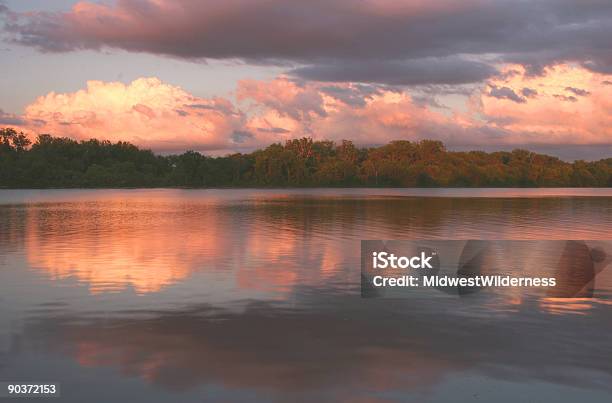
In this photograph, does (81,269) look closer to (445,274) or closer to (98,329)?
(98,329)

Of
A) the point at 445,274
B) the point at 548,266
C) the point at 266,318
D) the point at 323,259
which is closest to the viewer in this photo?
the point at 266,318

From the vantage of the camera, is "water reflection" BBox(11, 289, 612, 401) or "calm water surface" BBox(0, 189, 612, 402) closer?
"calm water surface" BBox(0, 189, 612, 402)

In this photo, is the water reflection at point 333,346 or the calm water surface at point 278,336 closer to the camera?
the calm water surface at point 278,336

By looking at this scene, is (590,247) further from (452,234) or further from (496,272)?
(496,272)

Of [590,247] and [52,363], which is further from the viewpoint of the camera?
[590,247]

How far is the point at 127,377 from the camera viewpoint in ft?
30.8

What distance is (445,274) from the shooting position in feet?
65.4

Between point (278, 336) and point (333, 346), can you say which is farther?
point (278, 336)

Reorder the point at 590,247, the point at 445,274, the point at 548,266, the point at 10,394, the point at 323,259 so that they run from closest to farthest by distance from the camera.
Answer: the point at 10,394, the point at 445,274, the point at 548,266, the point at 323,259, the point at 590,247

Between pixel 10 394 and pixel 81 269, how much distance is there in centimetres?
1220

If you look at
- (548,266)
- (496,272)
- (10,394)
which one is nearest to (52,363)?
(10,394)

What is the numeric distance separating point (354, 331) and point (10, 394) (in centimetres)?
645

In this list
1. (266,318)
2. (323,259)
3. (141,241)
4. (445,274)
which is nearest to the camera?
(266,318)

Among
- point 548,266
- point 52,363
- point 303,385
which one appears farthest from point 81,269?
point 548,266
